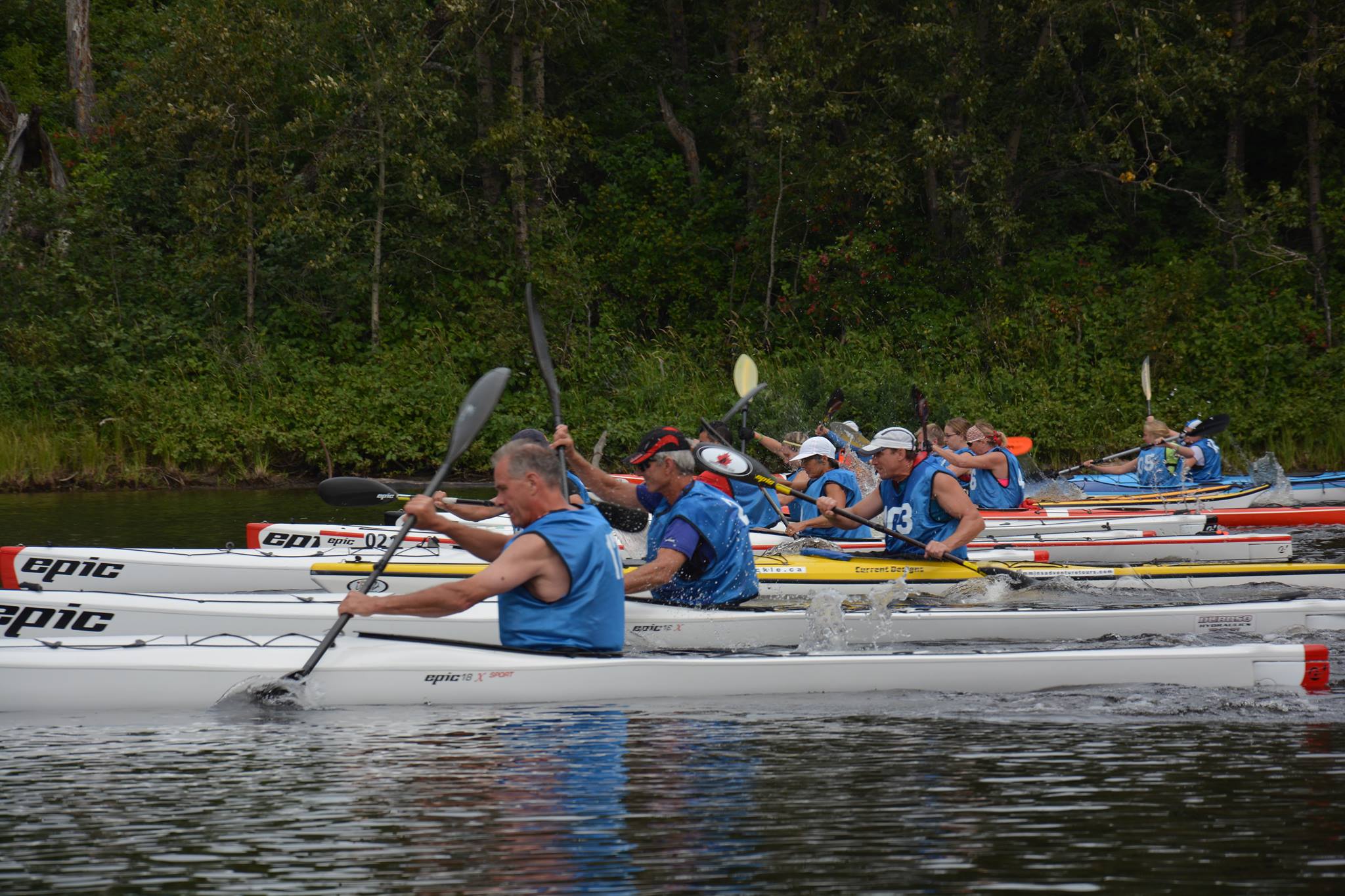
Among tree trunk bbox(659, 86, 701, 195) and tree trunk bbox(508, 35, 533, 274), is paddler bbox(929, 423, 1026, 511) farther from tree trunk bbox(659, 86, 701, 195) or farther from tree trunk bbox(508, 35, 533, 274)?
tree trunk bbox(659, 86, 701, 195)

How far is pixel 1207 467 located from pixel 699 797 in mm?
12455

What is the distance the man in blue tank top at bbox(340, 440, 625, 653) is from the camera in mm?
5520

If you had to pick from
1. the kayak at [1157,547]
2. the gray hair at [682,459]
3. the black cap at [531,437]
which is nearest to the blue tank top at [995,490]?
the kayak at [1157,547]

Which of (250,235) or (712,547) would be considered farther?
(250,235)

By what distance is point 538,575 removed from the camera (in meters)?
5.68

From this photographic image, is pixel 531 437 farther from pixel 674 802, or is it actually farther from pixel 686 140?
pixel 686 140

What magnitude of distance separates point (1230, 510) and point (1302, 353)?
7048 mm

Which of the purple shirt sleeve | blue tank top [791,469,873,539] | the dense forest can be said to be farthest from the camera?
the dense forest

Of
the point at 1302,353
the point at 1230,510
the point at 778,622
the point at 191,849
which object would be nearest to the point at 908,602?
the point at 778,622

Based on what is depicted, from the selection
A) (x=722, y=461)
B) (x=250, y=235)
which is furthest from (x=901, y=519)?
(x=250, y=235)

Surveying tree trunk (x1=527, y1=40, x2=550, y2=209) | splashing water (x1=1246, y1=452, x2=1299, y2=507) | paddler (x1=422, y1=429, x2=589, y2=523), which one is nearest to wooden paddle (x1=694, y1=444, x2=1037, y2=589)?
paddler (x1=422, y1=429, x2=589, y2=523)

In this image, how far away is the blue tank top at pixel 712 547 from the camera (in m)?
7.13

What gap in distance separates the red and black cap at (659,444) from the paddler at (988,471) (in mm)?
5489

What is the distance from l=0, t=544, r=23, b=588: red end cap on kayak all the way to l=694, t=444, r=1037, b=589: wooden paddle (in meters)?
5.07
